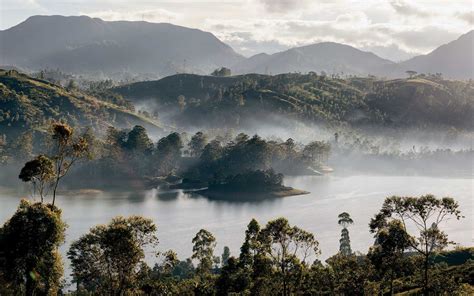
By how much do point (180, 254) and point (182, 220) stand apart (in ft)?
146

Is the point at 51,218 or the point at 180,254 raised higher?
the point at 51,218

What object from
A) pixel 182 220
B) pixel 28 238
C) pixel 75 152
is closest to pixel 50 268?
pixel 28 238

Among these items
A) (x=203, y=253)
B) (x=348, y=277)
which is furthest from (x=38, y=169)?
(x=203, y=253)

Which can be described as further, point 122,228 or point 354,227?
point 354,227

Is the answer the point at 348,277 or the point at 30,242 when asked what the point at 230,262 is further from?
the point at 30,242

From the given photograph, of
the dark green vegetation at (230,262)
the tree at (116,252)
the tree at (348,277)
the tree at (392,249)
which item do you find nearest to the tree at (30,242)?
the dark green vegetation at (230,262)

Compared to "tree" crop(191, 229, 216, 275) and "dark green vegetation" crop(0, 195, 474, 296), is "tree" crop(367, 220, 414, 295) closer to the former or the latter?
"dark green vegetation" crop(0, 195, 474, 296)

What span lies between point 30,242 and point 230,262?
1030 inches

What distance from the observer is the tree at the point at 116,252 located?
51.1 metres

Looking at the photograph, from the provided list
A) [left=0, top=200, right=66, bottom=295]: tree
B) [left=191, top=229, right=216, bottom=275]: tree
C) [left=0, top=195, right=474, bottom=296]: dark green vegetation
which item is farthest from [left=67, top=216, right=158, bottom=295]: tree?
[left=191, top=229, right=216, bottom=275]: tree

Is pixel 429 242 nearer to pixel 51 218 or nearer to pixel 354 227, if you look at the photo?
pixel 51 218

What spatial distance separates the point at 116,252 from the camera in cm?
5116

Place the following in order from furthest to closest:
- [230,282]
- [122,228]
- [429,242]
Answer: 1. [230,282]
2. [429,242]
3. [122,228]

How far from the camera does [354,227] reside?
167 metres
